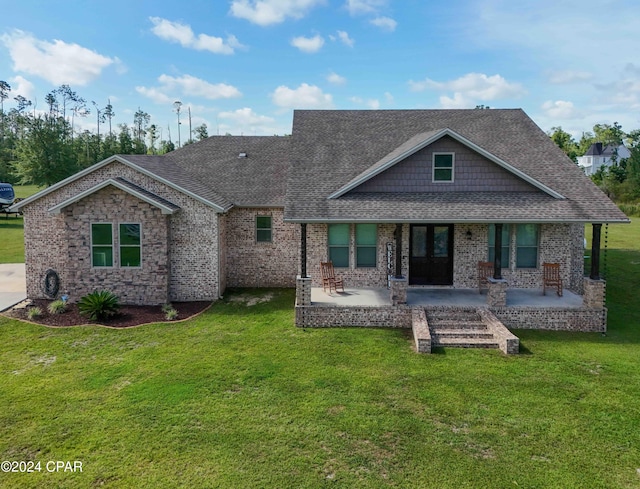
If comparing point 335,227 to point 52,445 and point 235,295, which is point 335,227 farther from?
point 52,445

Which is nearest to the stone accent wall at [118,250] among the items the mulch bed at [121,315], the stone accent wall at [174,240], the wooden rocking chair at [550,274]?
the mulch bed at [121,315]

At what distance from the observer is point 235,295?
53.1ft

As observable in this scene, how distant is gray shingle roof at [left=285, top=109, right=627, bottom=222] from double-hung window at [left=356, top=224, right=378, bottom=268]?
52.8 inches

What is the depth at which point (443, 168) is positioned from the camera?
1476 centimetres

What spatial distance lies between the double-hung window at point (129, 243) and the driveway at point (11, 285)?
13.0 feet

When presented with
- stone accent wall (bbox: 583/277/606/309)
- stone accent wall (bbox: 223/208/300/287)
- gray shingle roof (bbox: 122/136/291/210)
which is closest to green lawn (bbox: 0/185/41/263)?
gray shingle roof (bbox: 122/136/291/210)

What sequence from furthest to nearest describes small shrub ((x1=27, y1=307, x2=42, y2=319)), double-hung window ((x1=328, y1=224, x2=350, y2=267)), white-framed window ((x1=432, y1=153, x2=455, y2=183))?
1. double-hung window ((x1=328, y1=224, x2=350, y2=267))
2. white-framed window ((x1=432, y1=153, x2=455, y2=183))
3. small shrub ((x1=27, y1=307, x2=42, y2=319))

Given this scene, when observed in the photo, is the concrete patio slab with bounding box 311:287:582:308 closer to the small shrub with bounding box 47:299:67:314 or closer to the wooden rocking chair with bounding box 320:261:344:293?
the wooden rocking chair with bounding box 320:261:344:293

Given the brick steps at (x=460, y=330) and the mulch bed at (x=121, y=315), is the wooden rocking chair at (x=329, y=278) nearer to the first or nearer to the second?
the brick steps at (x=460, y=330)

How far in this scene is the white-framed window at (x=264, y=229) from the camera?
17.4m

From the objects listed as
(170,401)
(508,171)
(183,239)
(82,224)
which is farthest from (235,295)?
(508,171)

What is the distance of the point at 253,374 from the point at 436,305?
601 centimetres

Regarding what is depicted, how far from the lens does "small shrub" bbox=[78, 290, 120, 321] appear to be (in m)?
13.2

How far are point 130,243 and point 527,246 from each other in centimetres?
1326
